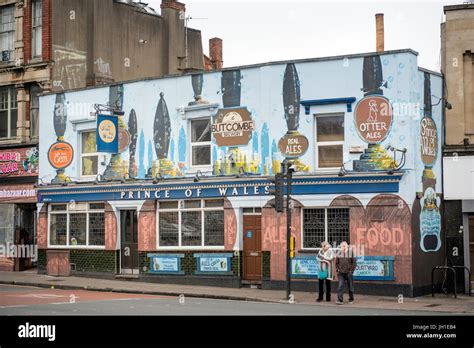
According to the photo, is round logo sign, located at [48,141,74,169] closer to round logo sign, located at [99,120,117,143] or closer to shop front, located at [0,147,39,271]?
shop front, located at [0,147,39,271]

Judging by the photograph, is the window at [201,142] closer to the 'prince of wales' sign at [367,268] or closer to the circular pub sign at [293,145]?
the circular pub sign at [293,145]

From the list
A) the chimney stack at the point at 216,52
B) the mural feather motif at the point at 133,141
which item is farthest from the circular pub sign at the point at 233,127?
the chimney stack at the point at 216,52

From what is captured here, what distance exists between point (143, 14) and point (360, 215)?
1873cm

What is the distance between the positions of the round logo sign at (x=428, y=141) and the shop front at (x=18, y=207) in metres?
16.5

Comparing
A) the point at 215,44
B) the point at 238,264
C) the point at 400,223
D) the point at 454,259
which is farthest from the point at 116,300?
the point at 215,44

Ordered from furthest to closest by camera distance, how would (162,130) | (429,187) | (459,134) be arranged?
(162,130) → (459,134) → (429,187)

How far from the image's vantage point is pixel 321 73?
86.8ft

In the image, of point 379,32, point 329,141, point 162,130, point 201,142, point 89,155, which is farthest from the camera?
point 89,155

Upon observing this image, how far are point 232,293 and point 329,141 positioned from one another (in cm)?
586

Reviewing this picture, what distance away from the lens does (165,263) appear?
29266 millimetres

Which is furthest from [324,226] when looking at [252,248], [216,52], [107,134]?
[216,52]

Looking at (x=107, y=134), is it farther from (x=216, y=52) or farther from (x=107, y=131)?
(x=216, y=52)

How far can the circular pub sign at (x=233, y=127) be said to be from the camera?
27703 mm

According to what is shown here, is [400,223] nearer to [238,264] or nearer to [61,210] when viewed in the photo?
[238,264]
